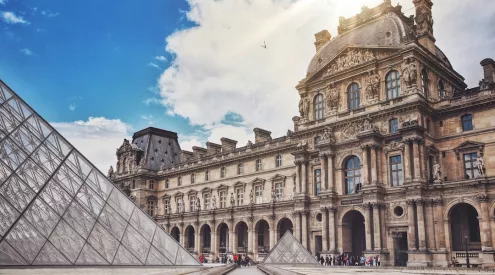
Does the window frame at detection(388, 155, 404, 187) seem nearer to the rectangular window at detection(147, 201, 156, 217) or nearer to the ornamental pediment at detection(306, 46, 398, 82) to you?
the ornamental pediment at detection(306, 46, 398, 82)

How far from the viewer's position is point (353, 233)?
39.1 metres

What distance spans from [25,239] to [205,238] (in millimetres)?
40227

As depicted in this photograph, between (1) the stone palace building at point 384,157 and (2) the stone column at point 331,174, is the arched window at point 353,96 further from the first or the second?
(2) the stone column at point 331,174

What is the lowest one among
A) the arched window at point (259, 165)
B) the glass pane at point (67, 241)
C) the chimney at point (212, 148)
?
the glass pane at point (67, 241)

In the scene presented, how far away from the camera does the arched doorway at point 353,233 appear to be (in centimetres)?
3781

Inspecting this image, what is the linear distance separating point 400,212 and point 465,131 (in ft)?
23.4

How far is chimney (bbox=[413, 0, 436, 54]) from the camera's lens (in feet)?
127

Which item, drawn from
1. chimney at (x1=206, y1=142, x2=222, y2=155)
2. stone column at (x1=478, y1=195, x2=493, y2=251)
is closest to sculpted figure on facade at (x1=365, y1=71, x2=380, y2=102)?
stone column at (x1=478, y1=195, x2=493, y2=251)

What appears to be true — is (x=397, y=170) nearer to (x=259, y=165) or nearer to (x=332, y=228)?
(x=332, y=228)

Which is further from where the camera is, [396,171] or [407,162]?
[396,171]

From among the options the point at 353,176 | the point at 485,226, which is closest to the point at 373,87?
the point at 353,176

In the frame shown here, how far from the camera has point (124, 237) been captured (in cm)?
2111

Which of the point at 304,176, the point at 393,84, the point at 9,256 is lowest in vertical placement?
the point at 9,256

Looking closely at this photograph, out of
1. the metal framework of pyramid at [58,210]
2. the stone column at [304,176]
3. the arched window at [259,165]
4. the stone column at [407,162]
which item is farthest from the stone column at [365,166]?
the metal framework of pyramid at [58,210]
